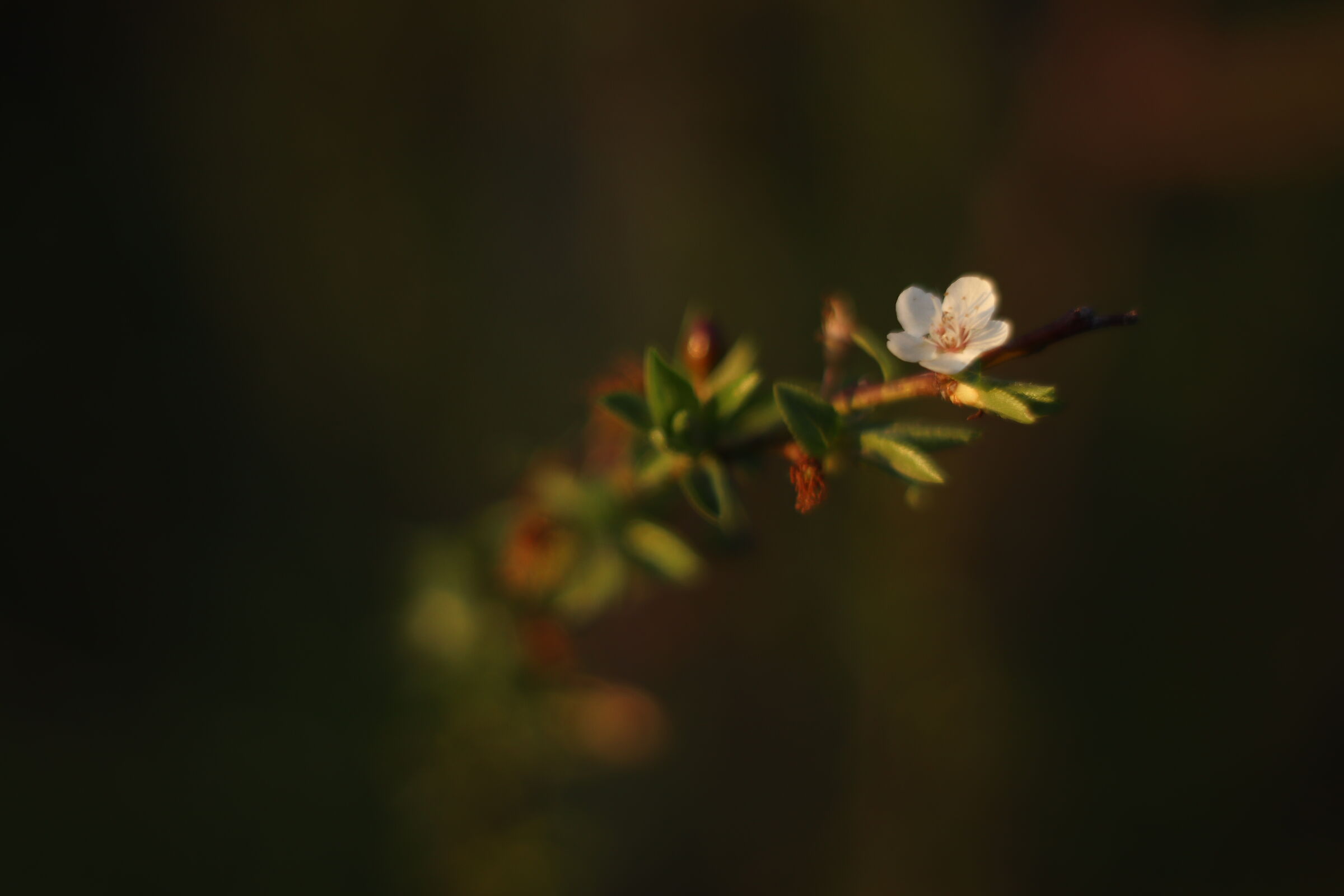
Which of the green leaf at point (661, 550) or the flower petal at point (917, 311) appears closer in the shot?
the flower petal at point (917, 311)

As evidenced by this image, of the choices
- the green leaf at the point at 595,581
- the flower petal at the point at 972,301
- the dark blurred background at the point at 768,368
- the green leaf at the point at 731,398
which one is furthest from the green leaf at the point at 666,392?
the dark blurred background at the point at 768,368

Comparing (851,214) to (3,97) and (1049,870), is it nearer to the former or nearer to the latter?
(1049,870)

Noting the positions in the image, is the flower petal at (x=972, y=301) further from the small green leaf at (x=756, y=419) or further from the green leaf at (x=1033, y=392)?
the small green leaf at (x=756, y=419)

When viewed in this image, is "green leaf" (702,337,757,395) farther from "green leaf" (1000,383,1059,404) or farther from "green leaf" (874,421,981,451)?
"green leaf" (1000,383,1059,404)

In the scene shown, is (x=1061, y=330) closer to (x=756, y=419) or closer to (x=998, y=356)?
(x=998, y=356)

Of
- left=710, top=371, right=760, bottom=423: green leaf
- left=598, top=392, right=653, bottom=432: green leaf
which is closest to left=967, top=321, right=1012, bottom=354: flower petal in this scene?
left=710, top=371, right=760, bottom=423: green leaf

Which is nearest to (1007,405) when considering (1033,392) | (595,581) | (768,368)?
(1033,392)
